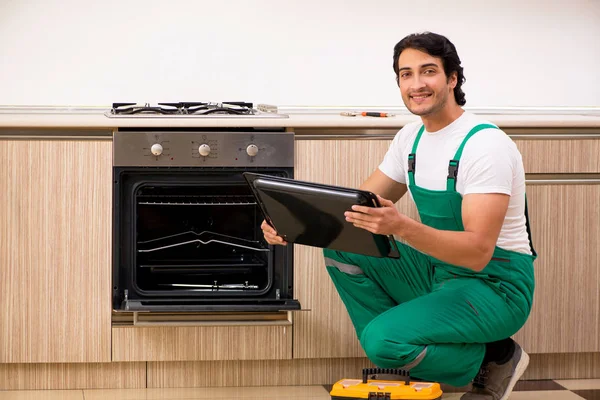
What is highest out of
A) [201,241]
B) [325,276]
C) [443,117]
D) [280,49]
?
[280,49]

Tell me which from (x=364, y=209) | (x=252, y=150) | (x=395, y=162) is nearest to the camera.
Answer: (x=364, y=209)

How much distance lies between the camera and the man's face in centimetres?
255

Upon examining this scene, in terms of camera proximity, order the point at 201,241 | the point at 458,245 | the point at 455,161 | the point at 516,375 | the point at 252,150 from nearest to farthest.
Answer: the point at 458,245, the point at 455,161, the point at 516,375, the point at 252,150, the point at 201,241

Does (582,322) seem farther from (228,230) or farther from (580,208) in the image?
(228,230)

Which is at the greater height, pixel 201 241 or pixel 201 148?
pixel 201 148

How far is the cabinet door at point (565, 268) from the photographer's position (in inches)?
123

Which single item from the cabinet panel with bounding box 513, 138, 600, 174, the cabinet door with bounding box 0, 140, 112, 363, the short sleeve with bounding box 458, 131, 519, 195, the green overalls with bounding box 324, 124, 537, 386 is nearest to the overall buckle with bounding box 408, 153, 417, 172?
the green overalls with bounding box 324, 124, 537, 386

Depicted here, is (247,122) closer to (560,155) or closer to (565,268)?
(560,155)

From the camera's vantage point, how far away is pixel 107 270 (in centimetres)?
295

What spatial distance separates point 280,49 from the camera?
11.8 ft

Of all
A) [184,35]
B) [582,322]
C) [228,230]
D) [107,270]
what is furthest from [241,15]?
[582,322]

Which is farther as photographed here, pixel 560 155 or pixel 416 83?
pixel 560 155

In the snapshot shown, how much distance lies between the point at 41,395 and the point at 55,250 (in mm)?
474

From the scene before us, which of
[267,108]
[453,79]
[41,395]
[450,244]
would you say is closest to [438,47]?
[453,79]
